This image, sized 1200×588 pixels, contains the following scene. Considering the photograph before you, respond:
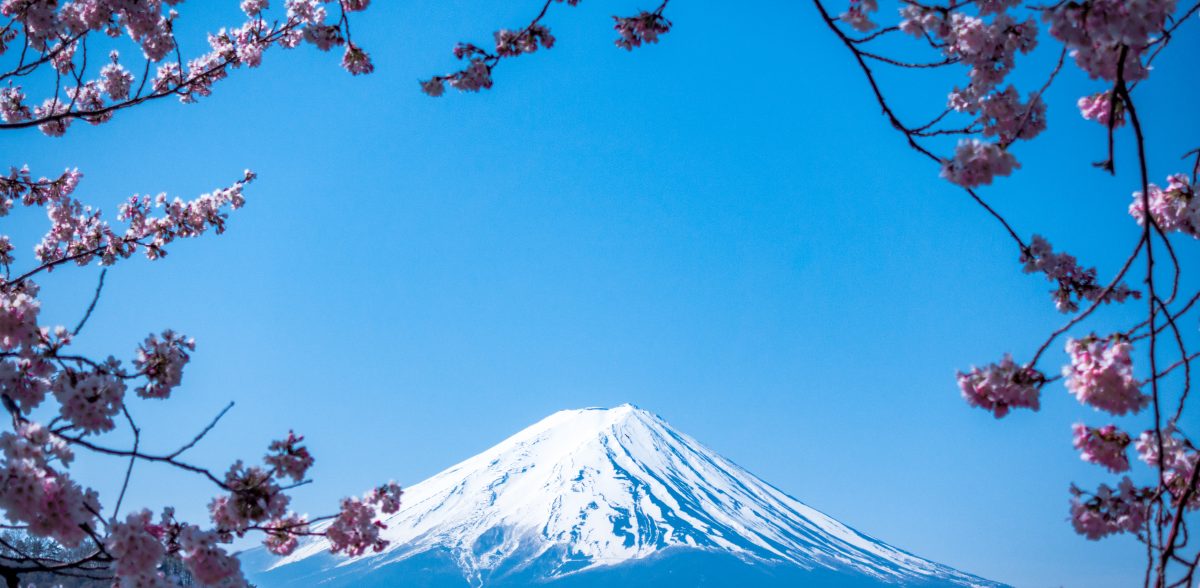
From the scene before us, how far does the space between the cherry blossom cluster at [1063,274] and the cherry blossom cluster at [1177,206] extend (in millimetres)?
296

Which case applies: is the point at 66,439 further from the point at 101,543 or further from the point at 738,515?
the point at 738,515

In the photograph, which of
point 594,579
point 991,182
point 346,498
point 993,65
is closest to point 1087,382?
point 991,182

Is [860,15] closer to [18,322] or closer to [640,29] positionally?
[640,29]

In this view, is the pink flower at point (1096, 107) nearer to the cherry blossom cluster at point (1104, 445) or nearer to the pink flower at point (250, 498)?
the cherry blossom cluster at point (1104, 445)

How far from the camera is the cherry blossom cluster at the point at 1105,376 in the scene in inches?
71.2

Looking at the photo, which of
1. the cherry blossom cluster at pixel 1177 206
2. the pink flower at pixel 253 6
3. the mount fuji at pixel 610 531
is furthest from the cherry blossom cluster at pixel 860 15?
the mount fuji at pixel 610 531

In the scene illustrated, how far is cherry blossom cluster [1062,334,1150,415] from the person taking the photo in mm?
1808

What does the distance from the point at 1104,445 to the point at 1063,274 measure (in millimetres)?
930

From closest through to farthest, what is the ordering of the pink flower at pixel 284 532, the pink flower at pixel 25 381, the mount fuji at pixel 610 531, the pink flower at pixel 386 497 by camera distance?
the pink flower at pixel 25 381
the pink flower at pixel 284 532
the pink flower at pixel 386 497
the mount fuji at pixel 610 531

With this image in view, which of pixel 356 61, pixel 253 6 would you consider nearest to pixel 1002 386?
pixel 356 61

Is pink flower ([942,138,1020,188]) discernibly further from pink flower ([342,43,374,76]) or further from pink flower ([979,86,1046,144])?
pink flower ([342,43,374,76])

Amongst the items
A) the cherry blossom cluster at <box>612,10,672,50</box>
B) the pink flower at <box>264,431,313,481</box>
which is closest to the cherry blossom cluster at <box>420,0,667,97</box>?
the cherry blossom cluster at <box>612,10,672,50</box>

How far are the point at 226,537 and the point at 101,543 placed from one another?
1.76 ft

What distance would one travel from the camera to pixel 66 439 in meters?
2.11
